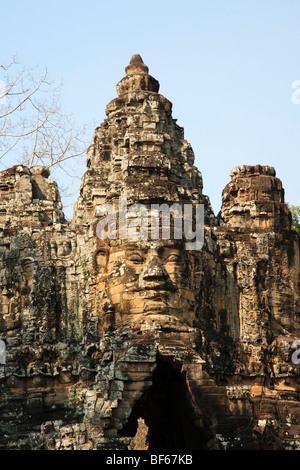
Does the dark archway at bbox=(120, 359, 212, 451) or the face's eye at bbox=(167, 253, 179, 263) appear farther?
the face's eye at bbox=(167, 253, 179, 263)

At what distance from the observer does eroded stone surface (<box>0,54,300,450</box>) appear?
2872 centimetres

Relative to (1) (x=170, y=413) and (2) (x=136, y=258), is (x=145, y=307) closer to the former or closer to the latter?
(2) (x=136, y=258)

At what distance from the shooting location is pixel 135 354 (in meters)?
28.6

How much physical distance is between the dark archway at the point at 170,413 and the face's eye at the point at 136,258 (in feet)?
8.24

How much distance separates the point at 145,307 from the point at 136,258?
48.0 inches

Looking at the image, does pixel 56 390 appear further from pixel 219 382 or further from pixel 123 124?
pixel 123 124

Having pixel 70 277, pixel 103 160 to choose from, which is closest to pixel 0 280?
pixel 70 277
